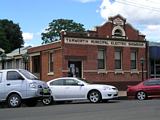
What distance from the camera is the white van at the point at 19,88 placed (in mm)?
21719

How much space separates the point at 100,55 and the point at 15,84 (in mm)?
17831

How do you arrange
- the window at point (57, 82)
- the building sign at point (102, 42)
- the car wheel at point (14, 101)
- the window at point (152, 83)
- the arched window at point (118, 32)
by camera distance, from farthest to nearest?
the arched window at point (118, 32)
the building sign at point (102, 42)
the window at point (152, 83)
the window at point (57, 82)
the car wheel at point (14, 101)

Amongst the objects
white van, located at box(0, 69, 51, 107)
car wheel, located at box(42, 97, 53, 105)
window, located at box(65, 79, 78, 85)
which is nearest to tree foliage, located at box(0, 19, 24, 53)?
window, located at box(65, 79, 78, 85)

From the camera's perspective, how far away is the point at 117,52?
1583 inches

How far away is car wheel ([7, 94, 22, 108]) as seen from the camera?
21.9 metres

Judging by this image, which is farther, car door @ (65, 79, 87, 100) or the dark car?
the dark car

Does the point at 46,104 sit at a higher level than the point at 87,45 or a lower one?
lower

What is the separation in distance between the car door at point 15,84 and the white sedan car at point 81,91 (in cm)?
256

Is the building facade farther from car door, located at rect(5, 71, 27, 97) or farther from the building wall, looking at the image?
car door, located at rect(5, 71, 27, 97)

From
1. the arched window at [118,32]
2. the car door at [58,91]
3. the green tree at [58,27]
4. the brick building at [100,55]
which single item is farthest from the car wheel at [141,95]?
the green tree at [58,27]

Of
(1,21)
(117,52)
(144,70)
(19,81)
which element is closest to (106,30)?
(117,52)

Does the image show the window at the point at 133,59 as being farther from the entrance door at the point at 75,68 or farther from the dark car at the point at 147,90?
the dark car at the point at 147,90

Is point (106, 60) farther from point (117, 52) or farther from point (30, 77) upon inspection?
point (30, 77)

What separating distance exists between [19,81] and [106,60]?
710 inches
